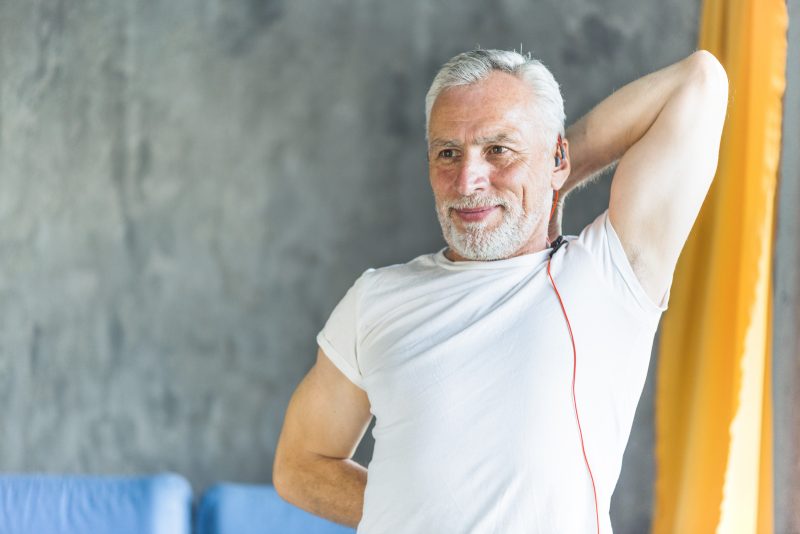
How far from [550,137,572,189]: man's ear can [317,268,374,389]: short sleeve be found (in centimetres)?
38

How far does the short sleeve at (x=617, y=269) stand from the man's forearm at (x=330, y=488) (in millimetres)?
581

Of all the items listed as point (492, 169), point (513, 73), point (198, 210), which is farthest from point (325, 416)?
point (198, 210)

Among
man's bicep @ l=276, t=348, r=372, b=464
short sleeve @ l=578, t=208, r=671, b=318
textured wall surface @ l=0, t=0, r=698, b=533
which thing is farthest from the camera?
textured wall surface @ l=0, t=0, r=698, b=533

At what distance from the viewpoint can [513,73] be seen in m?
1.62

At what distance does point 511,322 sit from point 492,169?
0.94ft

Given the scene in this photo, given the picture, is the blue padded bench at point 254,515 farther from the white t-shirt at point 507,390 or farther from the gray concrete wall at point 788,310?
the gray concrete wall at point 788,310

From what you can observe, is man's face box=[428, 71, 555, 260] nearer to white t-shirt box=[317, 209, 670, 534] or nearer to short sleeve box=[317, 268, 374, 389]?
white t-shirt box=[317, 209, 670, 534]

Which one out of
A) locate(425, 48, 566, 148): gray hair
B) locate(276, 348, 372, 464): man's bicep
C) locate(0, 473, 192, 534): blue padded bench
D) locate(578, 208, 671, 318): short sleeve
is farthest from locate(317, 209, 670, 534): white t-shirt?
locate(0, 473, 192, 534): blue padded bench

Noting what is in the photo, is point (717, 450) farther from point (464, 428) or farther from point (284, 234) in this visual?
point (284, 234)

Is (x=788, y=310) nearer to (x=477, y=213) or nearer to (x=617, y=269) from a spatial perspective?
(x=617, y=269)

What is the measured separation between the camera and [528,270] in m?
1.55

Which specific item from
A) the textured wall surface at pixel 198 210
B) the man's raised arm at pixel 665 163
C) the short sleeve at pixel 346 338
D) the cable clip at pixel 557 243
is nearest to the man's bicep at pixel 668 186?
the man's raised arm at pixel 665 163

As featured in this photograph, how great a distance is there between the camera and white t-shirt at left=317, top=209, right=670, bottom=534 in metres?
1.38

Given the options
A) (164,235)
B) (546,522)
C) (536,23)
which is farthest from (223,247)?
(546,522)
